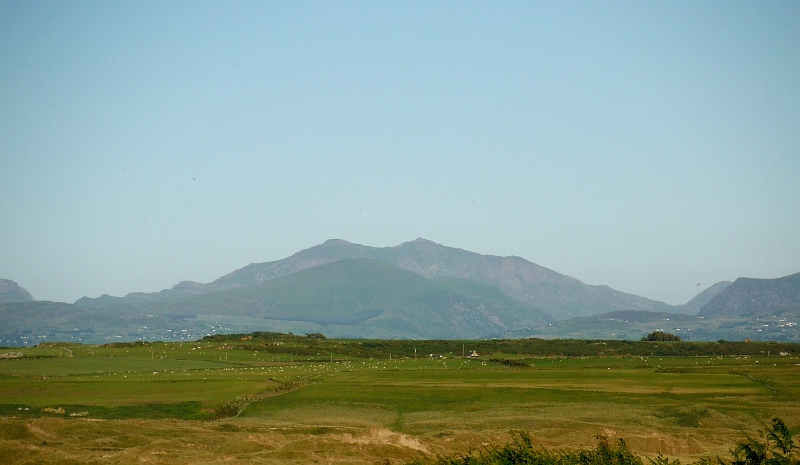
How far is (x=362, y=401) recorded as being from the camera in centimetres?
7606

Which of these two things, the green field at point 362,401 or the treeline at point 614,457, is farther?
the green field at point 362,401

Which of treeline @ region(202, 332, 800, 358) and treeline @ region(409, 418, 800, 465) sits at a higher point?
treeline @ region(202, 332, 800, 358)

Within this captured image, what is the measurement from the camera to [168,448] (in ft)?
146

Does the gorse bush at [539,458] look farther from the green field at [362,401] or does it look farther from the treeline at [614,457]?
the green field at [362,401]

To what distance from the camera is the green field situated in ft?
150

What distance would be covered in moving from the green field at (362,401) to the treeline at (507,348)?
3.29 ft

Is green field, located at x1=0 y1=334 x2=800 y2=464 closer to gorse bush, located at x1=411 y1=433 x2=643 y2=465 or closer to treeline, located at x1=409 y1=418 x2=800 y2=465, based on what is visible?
gorse bush, located at x1=411 y1=433 x2=643 y2=465

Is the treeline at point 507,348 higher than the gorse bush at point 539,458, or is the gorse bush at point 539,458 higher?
the treeline at point 507,348

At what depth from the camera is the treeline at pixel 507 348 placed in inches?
5620

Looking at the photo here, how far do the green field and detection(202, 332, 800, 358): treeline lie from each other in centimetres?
100

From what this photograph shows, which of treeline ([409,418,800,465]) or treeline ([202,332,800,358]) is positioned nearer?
treeline ([409,418,800,465])

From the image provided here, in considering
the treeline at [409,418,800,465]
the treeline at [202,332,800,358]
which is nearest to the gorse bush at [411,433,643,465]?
the treeline at [409,418,800,465]

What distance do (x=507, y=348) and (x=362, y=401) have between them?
3111 inches

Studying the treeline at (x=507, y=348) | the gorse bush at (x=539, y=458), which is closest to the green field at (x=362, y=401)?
the treeline at (x=507, y=348)
